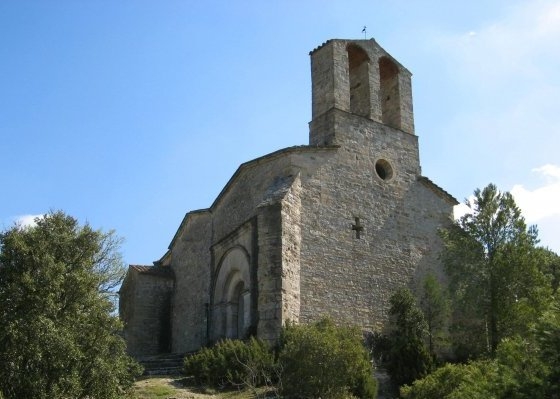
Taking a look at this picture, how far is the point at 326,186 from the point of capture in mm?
18719

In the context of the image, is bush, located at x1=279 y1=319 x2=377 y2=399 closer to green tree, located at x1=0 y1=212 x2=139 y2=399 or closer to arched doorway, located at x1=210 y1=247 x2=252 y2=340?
green tree, located at x1=0 y1=212 x2=139 y2=399

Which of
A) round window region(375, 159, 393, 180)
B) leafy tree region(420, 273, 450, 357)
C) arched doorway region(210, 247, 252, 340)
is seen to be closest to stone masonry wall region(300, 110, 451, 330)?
round window region(375, 159, 393, 180)

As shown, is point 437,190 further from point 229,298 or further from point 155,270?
point 155,270

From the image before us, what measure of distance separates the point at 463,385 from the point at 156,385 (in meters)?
6.79

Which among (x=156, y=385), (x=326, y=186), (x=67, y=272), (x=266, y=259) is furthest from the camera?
(x=326, y=186)

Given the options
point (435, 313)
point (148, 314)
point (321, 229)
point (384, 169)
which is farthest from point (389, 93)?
point (148, 314)

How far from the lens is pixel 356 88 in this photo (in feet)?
71.4

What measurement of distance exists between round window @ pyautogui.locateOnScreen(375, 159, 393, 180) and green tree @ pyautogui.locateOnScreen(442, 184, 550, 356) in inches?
112

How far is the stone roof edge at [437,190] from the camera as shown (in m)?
20.9

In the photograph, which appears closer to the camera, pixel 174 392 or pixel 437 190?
pixel 174 392

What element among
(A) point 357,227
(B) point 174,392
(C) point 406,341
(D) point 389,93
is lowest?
(B) point 174,392

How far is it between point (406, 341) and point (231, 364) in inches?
187

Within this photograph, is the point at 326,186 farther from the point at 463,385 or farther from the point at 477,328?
the point at 463,385

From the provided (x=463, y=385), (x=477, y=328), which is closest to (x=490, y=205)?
(x=477, y=328)
